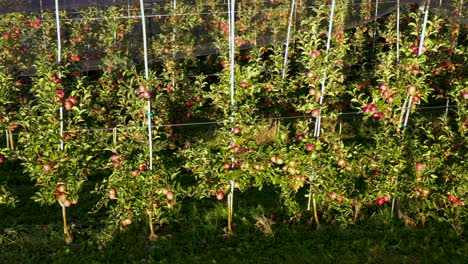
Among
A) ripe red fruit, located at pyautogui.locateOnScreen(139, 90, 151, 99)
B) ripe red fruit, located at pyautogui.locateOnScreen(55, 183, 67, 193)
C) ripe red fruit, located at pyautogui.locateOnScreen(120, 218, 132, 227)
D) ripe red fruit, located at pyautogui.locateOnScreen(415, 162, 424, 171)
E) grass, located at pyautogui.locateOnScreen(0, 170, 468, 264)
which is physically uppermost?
ripe red fruit, located at pyautogui.locateOnScreen(139, 90, 151, 99)

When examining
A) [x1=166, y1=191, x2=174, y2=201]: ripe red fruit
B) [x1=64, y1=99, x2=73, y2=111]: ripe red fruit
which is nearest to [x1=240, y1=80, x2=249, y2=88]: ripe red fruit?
[x1=166, y1=191, x2=174, y2=201]: ripe red fruit

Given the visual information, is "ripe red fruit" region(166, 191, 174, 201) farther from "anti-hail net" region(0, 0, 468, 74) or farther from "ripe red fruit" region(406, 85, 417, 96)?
"anti-hail net" region(0, 0, 468, 74)

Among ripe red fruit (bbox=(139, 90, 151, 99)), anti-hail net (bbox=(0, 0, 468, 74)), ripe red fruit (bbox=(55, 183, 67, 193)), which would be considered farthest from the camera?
anti-hail net (bbox=(0, 0, 468, 74))

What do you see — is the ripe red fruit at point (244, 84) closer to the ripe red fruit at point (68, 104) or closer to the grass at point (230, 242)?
the grass at point (230, 242)

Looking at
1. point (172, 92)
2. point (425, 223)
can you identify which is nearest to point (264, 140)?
point (172, 92)

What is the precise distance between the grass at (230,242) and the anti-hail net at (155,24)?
12.7ft

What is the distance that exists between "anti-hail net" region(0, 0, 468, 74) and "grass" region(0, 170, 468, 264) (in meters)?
3.87

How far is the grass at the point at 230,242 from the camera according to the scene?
181 inches

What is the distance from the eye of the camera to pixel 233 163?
483 cm

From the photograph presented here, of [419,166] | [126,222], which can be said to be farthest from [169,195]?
[419,166]

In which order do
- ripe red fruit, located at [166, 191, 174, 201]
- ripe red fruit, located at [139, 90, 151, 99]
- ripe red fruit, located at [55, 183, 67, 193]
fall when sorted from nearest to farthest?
ripe red fruit, located at [139, 90, 151, 99] → ripe red fruit, located at [55, 183, 67, 193] → ripe red fruit, located at [166, 191, 174, 201]

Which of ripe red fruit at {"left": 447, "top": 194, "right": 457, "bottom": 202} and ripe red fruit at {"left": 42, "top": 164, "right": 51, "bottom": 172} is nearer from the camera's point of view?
ripe red fruit at {"left": 42, "top": 164, "right": 51, "bottom": 172}

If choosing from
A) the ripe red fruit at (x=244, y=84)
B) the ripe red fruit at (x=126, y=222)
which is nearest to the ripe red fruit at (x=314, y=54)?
the ripe red fruit at (x=244, y=84)

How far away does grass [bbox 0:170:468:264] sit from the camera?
15.1ft
